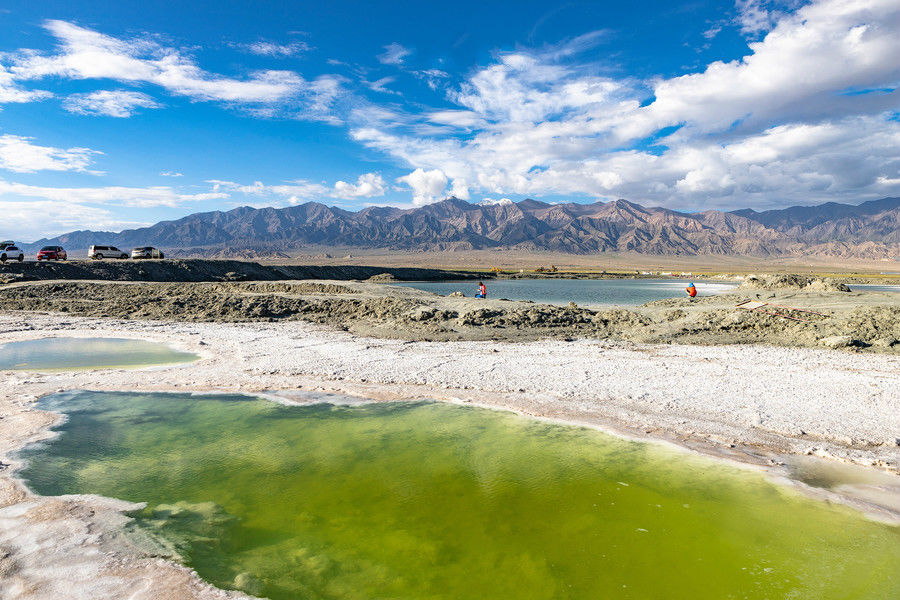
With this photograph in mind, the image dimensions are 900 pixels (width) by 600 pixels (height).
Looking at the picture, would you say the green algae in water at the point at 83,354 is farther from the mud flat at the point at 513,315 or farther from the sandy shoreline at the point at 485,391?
the mud flat at the point at 513,315

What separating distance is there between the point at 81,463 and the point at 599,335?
1635 centimetres

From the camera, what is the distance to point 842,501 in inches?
248

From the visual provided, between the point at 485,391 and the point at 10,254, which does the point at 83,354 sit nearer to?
the point at 485,391

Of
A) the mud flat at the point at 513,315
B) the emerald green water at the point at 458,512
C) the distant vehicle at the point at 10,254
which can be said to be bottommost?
the emerald green water at the point at 458,512

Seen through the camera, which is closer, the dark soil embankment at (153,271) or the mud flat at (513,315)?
the mud flat at (513,315)

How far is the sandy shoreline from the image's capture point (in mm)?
4930

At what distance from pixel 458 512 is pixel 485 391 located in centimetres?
526

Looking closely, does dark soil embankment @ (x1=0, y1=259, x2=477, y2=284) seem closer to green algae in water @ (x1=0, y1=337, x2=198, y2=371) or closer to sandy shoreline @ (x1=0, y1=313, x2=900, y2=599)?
green algae in water @ (x1=0, y1=337, x2=198, y2=371)

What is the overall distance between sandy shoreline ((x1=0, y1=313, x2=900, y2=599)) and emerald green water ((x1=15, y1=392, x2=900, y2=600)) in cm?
56

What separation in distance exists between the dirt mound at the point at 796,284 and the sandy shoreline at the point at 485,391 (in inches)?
675

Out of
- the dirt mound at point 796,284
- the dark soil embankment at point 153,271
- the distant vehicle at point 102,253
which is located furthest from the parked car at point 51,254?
the dirt mound at point 796,284

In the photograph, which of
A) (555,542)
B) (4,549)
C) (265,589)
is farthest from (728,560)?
(4,549)

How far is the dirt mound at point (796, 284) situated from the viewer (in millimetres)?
28964

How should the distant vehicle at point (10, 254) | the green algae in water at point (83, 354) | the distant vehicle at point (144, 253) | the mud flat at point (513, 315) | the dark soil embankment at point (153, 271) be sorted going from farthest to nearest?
the distant vehicle at point (144, 253)
the distant vehicle at point (10, 254)
the dark soil embankment at point (153, 271)
the mud flat at point (513, 315)
the green algae in water at point (83, 354)
